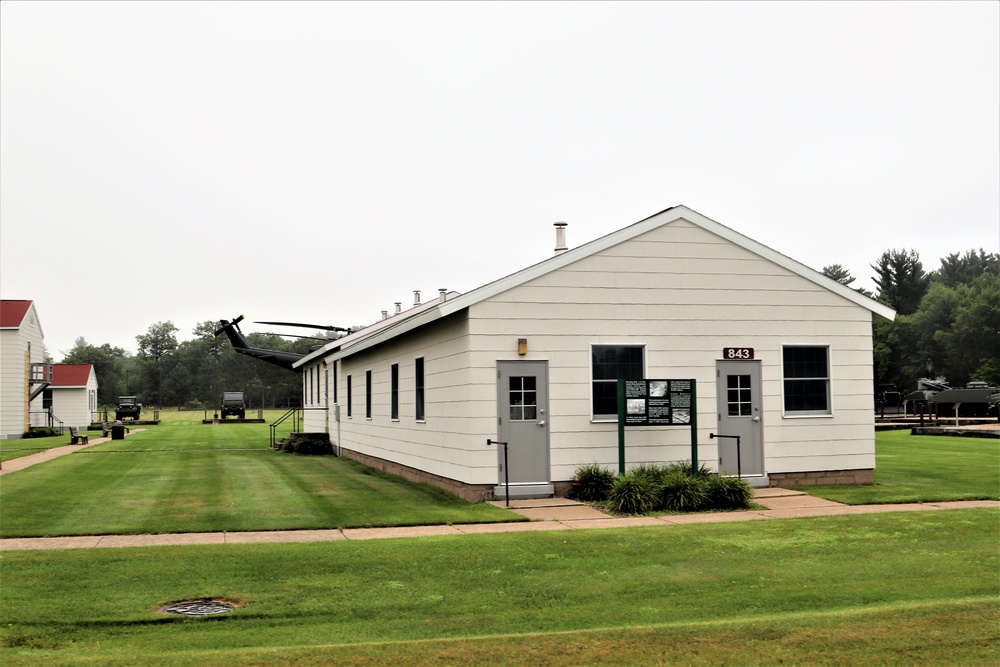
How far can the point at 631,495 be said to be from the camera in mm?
12867

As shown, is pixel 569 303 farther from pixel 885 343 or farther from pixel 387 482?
pixel 885 343

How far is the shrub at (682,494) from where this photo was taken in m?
13.0

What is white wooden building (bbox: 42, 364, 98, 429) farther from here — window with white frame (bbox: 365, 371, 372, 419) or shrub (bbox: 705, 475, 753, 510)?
shrub (bbox: 705, 475, 753, 510)

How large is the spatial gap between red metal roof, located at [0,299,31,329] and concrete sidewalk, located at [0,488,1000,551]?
104ft

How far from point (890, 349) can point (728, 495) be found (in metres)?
62.7

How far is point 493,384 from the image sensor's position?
13.9 metres

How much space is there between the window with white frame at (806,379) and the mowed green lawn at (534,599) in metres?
4.43

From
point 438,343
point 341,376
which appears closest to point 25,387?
point 341,376

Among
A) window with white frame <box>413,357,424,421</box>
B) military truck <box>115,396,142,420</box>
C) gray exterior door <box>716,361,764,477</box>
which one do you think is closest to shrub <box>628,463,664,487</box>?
gray exterior door <box>716,361,764,477</box>

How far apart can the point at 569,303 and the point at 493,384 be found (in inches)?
70.9

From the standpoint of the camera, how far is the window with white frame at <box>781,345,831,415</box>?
15359 millimetres

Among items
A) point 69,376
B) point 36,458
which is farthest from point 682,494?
point 69,376

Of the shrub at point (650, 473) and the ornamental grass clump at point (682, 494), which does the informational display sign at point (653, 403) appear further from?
the ornamental grass clump at point (682, 494)

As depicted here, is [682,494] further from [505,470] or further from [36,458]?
[36,458]
